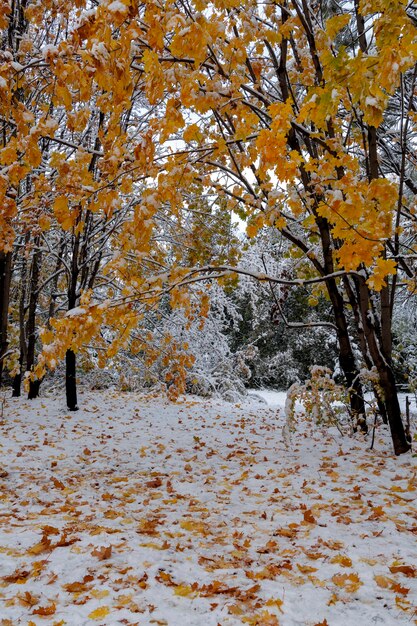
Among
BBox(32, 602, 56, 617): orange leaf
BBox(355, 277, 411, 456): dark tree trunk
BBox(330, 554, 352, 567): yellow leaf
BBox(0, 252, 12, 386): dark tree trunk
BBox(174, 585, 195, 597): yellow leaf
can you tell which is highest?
BBox(0, 252, 12, 386): dark tree trunk

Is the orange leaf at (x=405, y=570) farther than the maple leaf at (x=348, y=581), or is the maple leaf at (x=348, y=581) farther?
the orange leaf at (x=405, y=570)

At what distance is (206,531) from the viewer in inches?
133

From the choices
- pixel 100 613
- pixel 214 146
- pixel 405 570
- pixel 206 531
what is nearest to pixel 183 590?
pixel 100 613

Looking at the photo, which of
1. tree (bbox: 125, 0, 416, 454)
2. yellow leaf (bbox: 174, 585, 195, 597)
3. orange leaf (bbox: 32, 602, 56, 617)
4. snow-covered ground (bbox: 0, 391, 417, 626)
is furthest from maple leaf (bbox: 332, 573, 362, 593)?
tree (bbox: 125, 0, 416, 454)

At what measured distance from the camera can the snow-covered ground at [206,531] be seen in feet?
7.64

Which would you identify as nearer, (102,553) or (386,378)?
(102,553)

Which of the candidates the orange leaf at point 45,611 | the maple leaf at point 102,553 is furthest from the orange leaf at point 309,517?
the orange leaf at point 45,611

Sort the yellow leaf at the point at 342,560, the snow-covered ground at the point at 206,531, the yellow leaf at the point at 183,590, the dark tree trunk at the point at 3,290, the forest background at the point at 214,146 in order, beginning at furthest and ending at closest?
the dark tree trunk at the point at 3,290, the forest background at the point at 214,146, the yellow leaf at the point at 342,560, the yellow leaf at the point at 183,590, the snow-covered ground at the point at 206,531

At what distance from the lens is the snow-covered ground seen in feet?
7.64

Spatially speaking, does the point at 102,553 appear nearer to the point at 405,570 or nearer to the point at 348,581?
the point at 348,581

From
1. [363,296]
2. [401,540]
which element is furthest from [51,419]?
[401,540]

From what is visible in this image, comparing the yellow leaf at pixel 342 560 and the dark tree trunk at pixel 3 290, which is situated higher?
the dark tree trunk at pixel 3 290

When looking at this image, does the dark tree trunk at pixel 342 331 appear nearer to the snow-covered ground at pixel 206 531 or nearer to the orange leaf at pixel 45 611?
the snow-covered ground at pixel 206 531

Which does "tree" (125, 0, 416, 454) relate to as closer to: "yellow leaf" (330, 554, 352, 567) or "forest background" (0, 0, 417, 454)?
"forest background" (0, 0, 417, 454)
